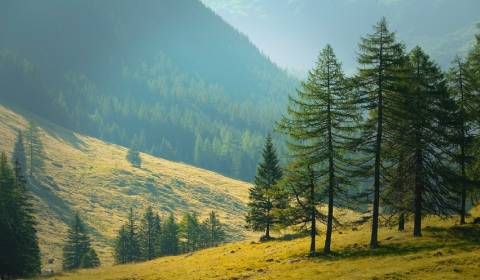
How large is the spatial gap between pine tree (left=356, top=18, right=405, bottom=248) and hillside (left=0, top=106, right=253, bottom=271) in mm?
66547

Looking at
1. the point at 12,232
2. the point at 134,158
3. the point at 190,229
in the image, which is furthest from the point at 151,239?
the point at 134,158

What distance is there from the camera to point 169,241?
7775cm

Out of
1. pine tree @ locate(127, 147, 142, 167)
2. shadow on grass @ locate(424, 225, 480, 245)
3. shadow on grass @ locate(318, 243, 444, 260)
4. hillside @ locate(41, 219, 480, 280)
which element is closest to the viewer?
hillside @ locate(41, 219, 480, 280)

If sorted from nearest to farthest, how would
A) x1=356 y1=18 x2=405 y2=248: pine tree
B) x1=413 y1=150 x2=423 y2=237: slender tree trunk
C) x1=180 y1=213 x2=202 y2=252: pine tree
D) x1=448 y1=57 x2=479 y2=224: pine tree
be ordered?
x1=356 y1=18 x2=405 y2=248: pine tree < x1=413 y1=150 x2=423 y2=237: slender tree trunk < x1=448 y1=57 x2=479 y2=224: pine tree < x1=180 y1=213 x2=202 y2=252: pine tree

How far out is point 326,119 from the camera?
32.3 meters

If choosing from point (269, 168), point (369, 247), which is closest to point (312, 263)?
point (369, 247)

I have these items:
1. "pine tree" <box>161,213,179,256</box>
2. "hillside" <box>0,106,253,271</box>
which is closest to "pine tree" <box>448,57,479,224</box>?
"pine tree" <box>161,213,179,256</box>

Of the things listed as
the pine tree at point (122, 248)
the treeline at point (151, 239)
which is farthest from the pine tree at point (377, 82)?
the pine tree at point (122, 248)

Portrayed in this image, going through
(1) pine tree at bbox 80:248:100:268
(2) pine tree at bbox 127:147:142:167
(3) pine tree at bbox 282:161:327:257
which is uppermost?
(2) pine tree at bbox 127:147:142:167

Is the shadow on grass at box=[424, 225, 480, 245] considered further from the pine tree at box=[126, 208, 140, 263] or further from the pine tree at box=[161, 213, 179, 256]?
the pine tree at box=[126, 208, 140, 263]

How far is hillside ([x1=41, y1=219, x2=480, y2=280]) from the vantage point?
23.9 m

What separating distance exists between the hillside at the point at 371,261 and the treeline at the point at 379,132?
1.89 meters

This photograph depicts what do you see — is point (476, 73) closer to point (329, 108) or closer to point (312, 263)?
point (329, 108)

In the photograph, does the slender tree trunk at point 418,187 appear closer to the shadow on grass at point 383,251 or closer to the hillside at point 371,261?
the hillside at point 371,261
